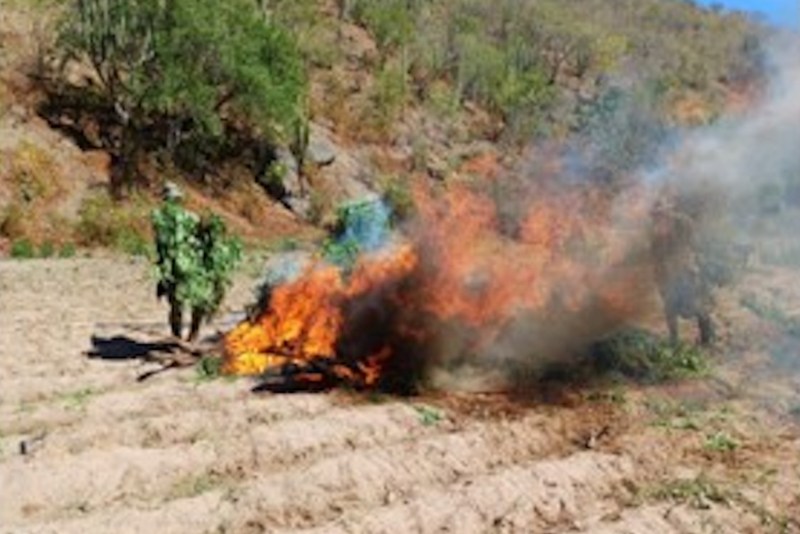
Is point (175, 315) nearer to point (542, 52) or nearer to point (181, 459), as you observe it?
point (181, 459)

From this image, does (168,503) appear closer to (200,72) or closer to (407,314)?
(407,314)

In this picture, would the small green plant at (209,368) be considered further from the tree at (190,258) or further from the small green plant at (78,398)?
the small green plant at (78,398)

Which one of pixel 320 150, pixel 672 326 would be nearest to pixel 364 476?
pixel 672 326

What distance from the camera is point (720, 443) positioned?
14398 mm

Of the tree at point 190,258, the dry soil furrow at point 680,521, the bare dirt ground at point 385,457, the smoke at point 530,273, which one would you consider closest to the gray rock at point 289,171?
the smoke at point 530,273

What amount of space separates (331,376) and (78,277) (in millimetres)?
13808

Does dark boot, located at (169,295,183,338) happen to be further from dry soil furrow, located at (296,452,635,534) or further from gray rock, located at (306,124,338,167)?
gray rock, located at (306,124,338,167)

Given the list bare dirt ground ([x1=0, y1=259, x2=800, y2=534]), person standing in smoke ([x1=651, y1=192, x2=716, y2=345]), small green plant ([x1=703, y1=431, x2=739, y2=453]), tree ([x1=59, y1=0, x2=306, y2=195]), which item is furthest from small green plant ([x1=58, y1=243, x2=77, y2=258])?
small green plant ([x1=703, y1=431, x2=739, y2=453])

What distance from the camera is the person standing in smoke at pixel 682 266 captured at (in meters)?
18.9

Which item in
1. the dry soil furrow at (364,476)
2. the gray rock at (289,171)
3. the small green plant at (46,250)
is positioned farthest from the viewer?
the gray rock at (289,171)

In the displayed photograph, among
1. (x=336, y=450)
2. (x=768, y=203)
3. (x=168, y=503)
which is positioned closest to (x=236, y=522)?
(x=168, y=503)

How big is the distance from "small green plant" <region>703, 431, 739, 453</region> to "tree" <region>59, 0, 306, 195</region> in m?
27.9

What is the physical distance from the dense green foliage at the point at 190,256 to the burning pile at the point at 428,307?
0.79 metres

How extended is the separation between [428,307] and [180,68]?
2459 cm
